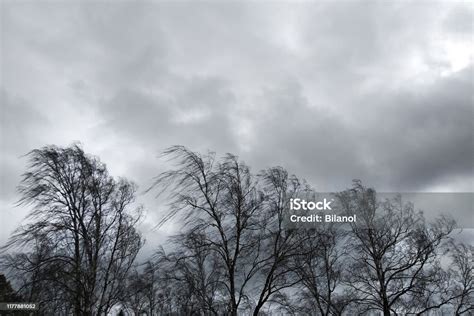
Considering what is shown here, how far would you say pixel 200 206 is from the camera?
460 inches

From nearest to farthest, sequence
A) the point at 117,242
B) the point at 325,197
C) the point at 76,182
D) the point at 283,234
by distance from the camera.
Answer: the point at 283,234 < the point at 76,182 < the point at 117,242 < the point at 325,197

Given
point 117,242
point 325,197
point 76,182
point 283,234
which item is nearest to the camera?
point 283,234

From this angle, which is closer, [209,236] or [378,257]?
[209,236]

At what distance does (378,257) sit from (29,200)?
17462 millimetres

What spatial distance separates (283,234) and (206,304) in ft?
11.4

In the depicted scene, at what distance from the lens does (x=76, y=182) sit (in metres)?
15.0

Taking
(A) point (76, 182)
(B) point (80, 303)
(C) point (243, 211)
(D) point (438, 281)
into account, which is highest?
(A) point (76, 182)

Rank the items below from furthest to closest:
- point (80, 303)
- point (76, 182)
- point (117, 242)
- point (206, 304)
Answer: point (117, 242), point (76, 182), point (80, 303), point (206, 304)

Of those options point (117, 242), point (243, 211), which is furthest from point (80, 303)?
point (243, 211)

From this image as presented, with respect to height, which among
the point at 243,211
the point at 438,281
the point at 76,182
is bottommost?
the point at 438,281

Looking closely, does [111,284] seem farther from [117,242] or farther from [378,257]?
[378,257]

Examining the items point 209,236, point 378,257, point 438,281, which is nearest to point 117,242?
point 209,236

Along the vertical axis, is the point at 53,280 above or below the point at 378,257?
below

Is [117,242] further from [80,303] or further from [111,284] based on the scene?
[80,303]
